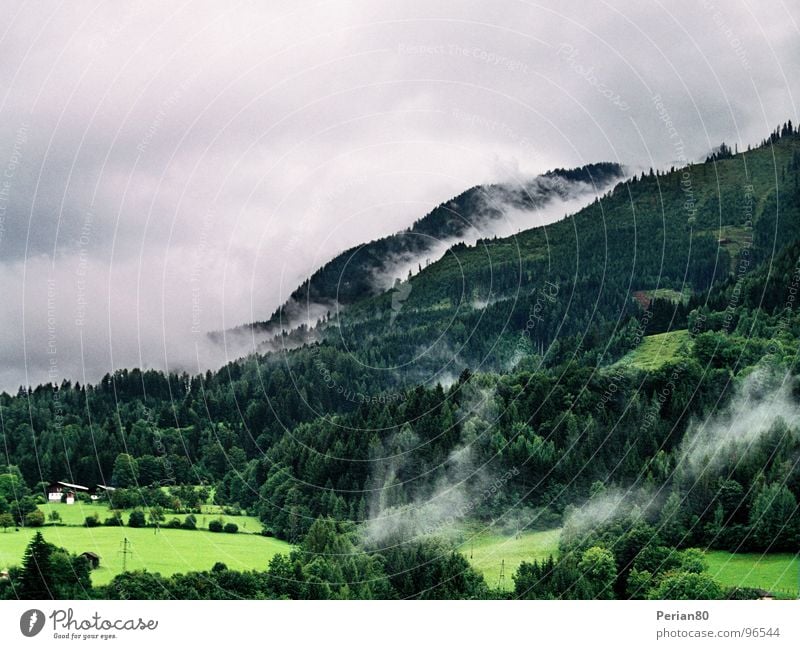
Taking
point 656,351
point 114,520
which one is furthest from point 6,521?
point 656,351

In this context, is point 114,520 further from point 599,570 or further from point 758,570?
point 758,570

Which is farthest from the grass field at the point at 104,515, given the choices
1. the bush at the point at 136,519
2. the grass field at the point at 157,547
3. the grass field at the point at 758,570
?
the grass field at the point at 758,570

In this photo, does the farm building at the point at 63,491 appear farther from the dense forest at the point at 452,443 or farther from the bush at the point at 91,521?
the bush at the point at 91,521

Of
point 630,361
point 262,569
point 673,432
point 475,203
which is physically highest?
point 475,203

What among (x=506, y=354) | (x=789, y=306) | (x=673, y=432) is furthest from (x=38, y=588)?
(x=789, y=306)

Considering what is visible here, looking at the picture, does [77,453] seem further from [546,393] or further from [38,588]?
[546,393]
